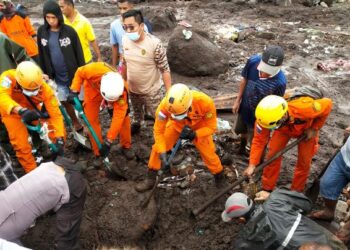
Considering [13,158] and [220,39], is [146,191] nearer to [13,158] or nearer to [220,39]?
[13,158]

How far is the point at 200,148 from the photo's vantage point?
162 inches

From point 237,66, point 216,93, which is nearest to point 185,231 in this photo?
point 216,93

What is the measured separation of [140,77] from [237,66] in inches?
161

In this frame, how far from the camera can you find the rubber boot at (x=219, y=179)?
14.4 ft

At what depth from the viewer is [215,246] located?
3998mm

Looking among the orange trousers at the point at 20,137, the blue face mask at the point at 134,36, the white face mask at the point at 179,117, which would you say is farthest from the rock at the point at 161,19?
the white face mask at the point at 179,117

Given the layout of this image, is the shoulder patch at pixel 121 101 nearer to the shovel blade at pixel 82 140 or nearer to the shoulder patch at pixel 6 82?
the shovel blade at pixel 82 140

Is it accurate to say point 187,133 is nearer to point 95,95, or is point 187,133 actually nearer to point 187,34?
point 95,95

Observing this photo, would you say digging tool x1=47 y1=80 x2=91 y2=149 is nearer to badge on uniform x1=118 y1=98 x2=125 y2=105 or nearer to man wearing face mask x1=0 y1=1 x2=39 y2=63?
badge on uniform x1=118 y1=98 x2=125 y2=105

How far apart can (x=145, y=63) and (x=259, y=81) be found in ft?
4.92

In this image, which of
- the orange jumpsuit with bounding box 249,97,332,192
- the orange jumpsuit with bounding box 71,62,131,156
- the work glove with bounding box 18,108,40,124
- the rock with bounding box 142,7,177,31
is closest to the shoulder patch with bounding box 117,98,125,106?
the orange jumpsuit with bounding box 71,62,131,156

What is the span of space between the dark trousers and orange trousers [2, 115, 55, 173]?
115cm

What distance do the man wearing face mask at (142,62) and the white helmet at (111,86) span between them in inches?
26.8

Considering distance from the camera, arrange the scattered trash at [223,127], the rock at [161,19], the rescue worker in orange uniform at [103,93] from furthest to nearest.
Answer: the rock at [161,19], the scattered trash at [223,127], the rescue worker in orange uniform at [103,93]
